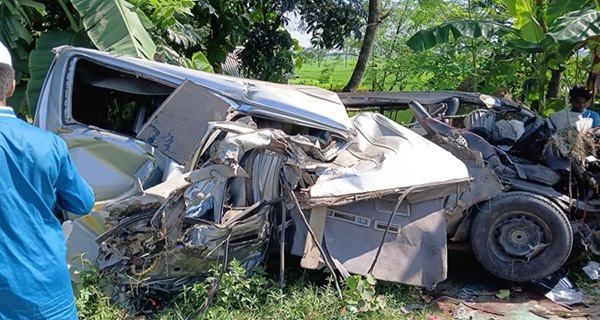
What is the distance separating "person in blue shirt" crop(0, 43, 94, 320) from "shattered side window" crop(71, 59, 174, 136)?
244cm

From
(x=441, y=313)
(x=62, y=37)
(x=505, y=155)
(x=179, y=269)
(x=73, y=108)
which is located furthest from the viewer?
(x=62, y=37)

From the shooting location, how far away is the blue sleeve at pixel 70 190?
7.24ft

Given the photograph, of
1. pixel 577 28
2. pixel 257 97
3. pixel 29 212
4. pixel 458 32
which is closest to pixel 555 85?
pixel 458 32

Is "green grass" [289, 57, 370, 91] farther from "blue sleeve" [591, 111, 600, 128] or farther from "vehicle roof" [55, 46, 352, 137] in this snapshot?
"vehicle roof" [55, 46, 352, 137]

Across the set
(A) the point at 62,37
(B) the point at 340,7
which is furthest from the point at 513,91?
(A) the point at 62,37

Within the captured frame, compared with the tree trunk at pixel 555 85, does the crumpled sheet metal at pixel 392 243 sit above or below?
below

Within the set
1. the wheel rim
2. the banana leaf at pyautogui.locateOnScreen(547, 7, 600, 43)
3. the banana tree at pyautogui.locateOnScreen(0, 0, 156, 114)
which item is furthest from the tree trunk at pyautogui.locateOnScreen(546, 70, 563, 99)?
the banana tree at pyautogui.locateOnScreen(0, 0, 156, 114)

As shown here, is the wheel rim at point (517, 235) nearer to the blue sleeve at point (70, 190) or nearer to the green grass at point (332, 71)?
the blue sleeve at point (70, 190)

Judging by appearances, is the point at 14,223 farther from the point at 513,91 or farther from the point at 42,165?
the point at 513,91

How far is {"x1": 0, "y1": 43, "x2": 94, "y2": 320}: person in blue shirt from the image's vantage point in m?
2.06

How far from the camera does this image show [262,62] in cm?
1011

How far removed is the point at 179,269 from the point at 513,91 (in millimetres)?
7806

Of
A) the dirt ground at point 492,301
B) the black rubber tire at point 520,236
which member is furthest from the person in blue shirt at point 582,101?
the dirt ground at point 492,301

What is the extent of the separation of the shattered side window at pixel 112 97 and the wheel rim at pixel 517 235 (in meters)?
3.02
